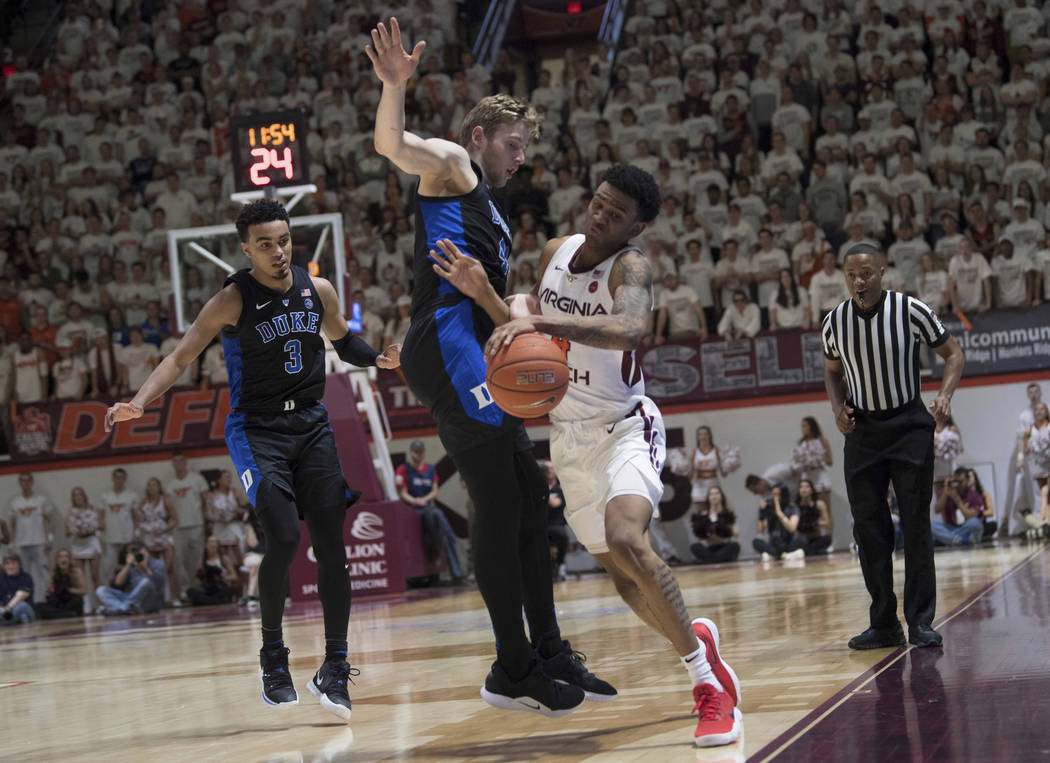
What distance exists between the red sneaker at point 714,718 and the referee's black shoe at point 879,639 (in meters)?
2.11

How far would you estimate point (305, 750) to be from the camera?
452 centimetres

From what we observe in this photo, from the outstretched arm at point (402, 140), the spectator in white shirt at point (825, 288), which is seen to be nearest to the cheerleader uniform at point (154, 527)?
the spectator in white shirt at point (825, 288)

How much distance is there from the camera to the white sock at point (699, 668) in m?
A: 4.21

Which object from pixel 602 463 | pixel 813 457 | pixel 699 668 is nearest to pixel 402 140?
pixel 602 463

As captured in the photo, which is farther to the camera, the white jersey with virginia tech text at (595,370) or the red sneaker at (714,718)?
→ the white jersey with virginia tech text at (595,370)

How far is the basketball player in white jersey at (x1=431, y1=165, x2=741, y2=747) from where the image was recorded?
4172 millimetres

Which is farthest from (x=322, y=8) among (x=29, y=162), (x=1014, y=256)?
(x=1014, y=256)

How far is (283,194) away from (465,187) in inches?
351

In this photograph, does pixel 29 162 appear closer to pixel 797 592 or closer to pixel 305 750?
pixel 797 592

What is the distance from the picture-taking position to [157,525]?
16.4 m

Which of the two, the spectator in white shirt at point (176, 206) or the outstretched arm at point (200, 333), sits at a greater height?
the spectator in white shirt at point (176, 206)

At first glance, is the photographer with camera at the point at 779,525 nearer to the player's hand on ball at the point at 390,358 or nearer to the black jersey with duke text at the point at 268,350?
the player's hand on ball at the point at 390,358

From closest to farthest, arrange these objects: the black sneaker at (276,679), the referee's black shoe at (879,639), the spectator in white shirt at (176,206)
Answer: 1. the black sneaker at (276,679)
2. the referee's black shoe at (879,639)
3. the spectator in white shirt at (176,206)

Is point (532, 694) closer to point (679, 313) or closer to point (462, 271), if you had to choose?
point (462, 271)
